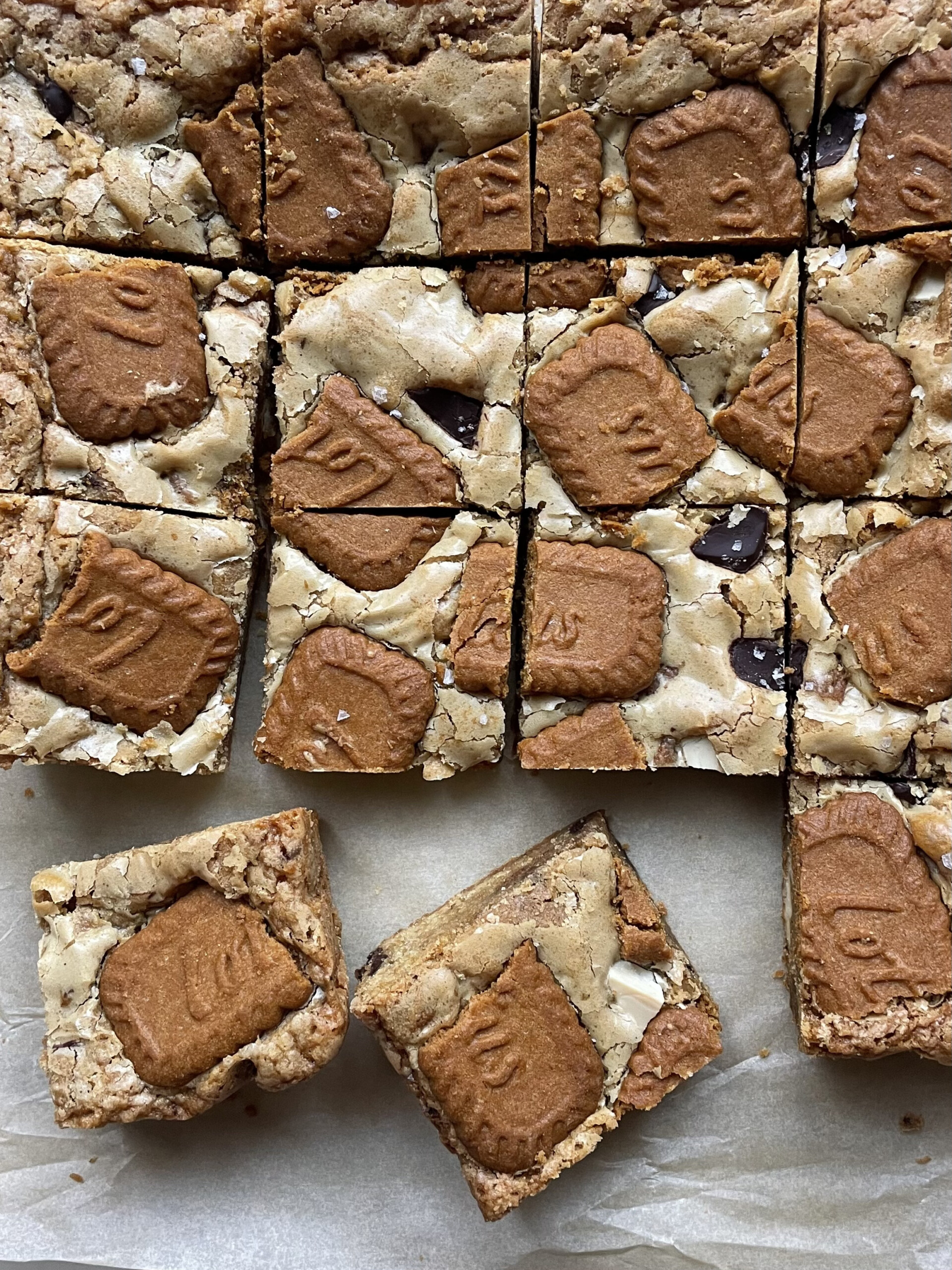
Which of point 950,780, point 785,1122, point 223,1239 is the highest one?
point 950,780

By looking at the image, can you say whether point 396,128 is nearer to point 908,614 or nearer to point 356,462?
point 356,462

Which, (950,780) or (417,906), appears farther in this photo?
(417,906)

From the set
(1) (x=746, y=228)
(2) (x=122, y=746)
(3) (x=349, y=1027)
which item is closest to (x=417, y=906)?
(3) (x=349, y=1027)

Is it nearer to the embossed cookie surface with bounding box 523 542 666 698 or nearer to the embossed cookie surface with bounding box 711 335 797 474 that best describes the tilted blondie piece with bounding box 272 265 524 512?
the embossed cookie surface with bounding box 523 542 666 698

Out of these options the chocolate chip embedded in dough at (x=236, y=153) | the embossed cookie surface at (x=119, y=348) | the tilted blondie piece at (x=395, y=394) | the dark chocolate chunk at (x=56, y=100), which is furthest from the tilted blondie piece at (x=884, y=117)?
the dark chocolate chunk at (x=56, y=100)

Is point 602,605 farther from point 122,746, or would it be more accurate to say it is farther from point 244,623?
point 122,746

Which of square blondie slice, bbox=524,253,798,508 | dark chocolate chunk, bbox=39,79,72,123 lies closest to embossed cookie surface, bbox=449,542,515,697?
square blondie slice, bbox=524,253,798,508

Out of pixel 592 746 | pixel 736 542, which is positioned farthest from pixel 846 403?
pixel 592 746
